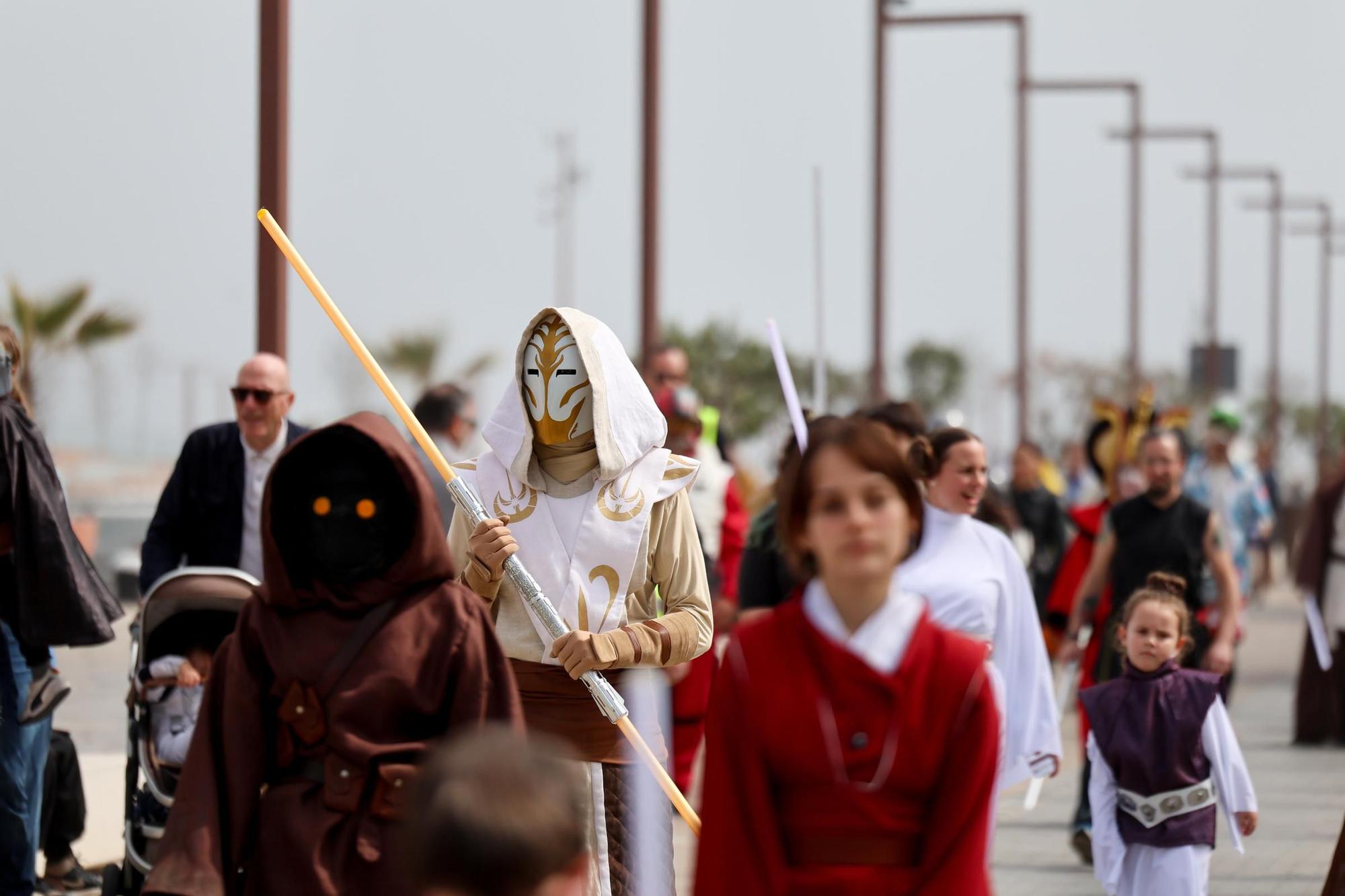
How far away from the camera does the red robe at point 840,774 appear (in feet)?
13.0

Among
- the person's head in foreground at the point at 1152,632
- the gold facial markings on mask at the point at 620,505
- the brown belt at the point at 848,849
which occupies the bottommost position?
the person's head in foreground at the point at 1152,632

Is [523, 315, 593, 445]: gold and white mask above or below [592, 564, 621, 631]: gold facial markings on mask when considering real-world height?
above

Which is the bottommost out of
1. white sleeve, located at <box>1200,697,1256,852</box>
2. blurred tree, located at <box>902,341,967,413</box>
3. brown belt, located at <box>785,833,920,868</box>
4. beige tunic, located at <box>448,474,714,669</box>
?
blurred tree, located at <box>902,341,967,413</box>

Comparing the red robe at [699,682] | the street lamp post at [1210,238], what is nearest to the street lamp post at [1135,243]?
the street lamp post at [1210,238]

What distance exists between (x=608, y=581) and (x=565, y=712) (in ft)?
1.13

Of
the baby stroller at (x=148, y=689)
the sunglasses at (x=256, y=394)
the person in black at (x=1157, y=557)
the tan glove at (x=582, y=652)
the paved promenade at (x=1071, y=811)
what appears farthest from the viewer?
the person in black at (x=1157, y=557)

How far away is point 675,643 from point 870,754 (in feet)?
6.76

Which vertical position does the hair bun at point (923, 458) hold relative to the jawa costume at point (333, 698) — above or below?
above

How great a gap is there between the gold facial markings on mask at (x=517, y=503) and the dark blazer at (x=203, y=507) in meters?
2.23

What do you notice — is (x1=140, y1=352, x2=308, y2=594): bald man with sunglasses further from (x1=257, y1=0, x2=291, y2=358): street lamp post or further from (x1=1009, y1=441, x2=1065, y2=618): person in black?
(x1=1009, y1=441, x2=1065, y2=618): person in black

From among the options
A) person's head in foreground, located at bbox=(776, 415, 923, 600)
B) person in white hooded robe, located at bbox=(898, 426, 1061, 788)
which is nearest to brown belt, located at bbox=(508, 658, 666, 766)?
person in white hooded robe, located at bbox=(898, 426, 1061, 788)

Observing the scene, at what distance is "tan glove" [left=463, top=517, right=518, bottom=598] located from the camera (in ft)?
19.1

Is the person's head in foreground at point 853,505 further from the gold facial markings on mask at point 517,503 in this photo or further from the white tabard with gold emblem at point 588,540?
the gold facial markings on mask at point 517,503

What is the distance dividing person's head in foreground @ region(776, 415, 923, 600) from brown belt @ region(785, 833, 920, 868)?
399mm
